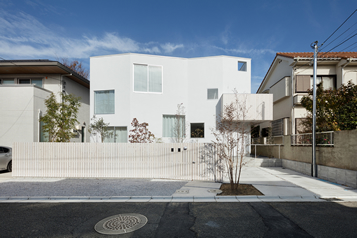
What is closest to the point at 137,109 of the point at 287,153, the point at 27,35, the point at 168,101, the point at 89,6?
the point at 168,101

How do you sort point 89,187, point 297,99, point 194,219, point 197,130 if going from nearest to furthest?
1. point 194,219
2. point 89,187
3. point 297,99
4. point 197,130

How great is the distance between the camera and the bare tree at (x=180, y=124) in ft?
45.2

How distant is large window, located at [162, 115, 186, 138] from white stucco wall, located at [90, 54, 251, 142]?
32 cm

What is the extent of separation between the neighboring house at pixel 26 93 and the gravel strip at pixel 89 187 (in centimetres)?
547

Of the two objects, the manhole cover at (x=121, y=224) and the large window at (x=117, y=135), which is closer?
the manhole cover at (x=121, y=224)

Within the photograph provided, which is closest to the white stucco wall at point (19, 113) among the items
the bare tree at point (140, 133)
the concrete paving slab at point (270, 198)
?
the bare tree at point (140, 133)

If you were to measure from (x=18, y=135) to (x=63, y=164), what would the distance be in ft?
20.0

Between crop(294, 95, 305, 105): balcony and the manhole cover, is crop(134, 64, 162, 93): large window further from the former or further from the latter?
the manhole cover

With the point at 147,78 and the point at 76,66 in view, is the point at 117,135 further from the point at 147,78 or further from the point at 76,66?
the point at 76,66

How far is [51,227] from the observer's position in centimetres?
415

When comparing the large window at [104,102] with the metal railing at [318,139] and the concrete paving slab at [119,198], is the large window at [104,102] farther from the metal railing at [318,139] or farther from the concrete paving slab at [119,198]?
the metal railing at [318,139]

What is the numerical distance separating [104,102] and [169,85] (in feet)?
14.5

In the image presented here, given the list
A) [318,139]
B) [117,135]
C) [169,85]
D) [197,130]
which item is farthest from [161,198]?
[169,85]

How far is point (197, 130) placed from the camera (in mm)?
14141
